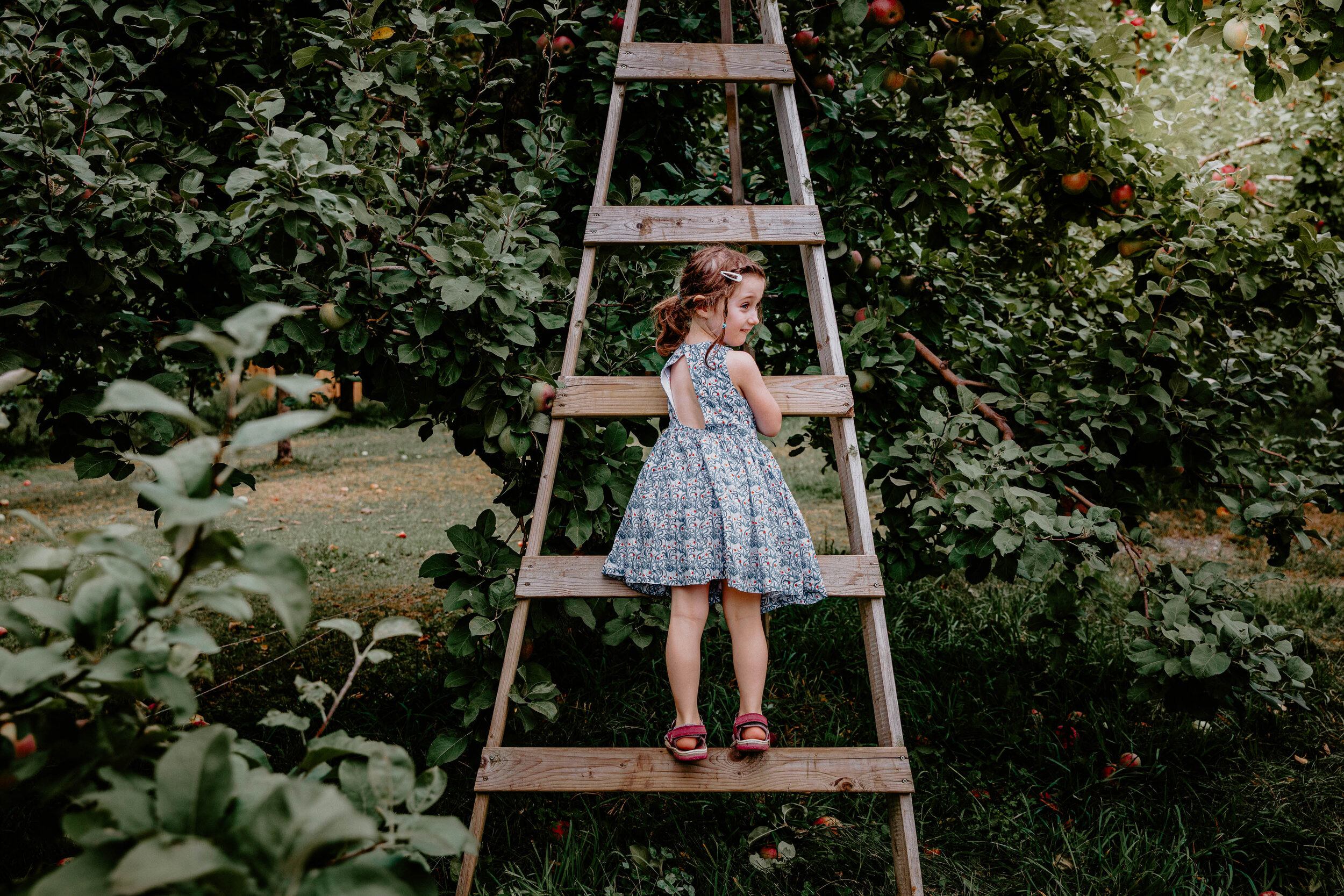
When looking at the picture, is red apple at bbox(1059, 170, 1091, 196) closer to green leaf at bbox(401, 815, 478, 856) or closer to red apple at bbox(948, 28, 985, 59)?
red apple at bbox(948, 28, 985, 59)

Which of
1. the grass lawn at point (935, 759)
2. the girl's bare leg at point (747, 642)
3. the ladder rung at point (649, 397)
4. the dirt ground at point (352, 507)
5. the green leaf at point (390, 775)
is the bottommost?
the dirt ground at point (352, 507)

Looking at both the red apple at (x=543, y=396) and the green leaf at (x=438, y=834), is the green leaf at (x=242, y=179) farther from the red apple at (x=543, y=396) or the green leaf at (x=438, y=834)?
the green leaf at (x=438, y=834)

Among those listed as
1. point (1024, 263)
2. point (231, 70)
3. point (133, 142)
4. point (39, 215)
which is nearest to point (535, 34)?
point (231, 70)

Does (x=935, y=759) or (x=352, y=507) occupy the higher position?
(x=935, y=759)

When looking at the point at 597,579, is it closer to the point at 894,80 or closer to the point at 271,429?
the point at 271,429

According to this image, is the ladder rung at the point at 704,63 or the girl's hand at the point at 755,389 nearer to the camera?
the girl's hand at the point at 755,389

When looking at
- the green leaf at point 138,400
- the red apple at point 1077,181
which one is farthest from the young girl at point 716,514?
the green leaf at point 138,400

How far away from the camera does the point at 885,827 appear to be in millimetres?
2285

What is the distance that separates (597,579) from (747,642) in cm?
40

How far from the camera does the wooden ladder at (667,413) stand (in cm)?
192

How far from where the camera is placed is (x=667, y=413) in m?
2.19

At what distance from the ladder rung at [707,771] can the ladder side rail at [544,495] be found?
0.09m

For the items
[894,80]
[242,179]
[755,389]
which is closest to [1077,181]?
[894,80]

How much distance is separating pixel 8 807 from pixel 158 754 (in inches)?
75.8
